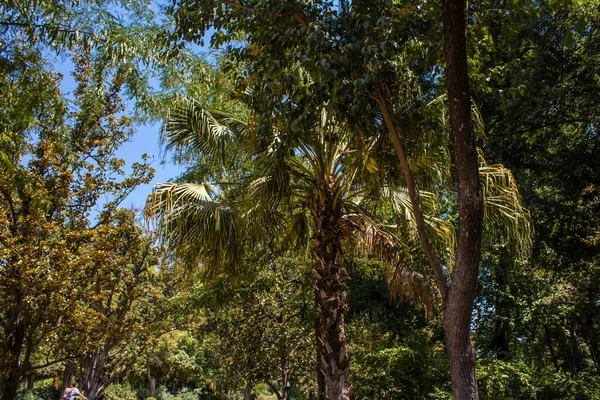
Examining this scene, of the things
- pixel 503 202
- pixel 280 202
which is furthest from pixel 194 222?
pixel 503 202

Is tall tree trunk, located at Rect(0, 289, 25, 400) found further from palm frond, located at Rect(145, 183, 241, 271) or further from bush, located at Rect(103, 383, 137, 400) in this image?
bush, located at Rect(103, 383, 137, 400)

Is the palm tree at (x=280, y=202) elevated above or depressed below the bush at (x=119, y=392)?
above

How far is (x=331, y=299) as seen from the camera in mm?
6539

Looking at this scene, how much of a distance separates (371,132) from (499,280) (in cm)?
822

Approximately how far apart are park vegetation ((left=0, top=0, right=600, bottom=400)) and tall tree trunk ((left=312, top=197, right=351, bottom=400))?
29 mm

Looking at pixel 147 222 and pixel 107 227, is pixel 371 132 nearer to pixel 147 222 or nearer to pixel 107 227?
pixel 147 222

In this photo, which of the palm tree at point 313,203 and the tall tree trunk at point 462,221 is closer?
the tall tree trunk at point 462,221

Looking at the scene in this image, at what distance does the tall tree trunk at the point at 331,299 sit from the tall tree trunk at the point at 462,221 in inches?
94.1

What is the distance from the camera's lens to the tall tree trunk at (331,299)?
20.5 feet

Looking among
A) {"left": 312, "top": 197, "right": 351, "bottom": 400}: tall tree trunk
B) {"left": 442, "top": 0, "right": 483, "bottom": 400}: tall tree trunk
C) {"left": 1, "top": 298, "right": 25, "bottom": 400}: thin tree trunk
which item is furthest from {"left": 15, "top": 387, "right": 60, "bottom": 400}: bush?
{"left": 442, "top": 0, "right": 483, "bottom": 400}: tall tree trunk

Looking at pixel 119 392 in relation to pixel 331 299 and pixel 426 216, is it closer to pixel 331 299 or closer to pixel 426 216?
Result: pixel 331 299

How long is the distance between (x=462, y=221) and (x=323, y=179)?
314 cm

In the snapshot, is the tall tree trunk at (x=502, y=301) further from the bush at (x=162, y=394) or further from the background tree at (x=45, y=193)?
the bush at (x=162, y=394)

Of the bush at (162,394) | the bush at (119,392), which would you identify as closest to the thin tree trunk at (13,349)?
the bush at (119,392)
